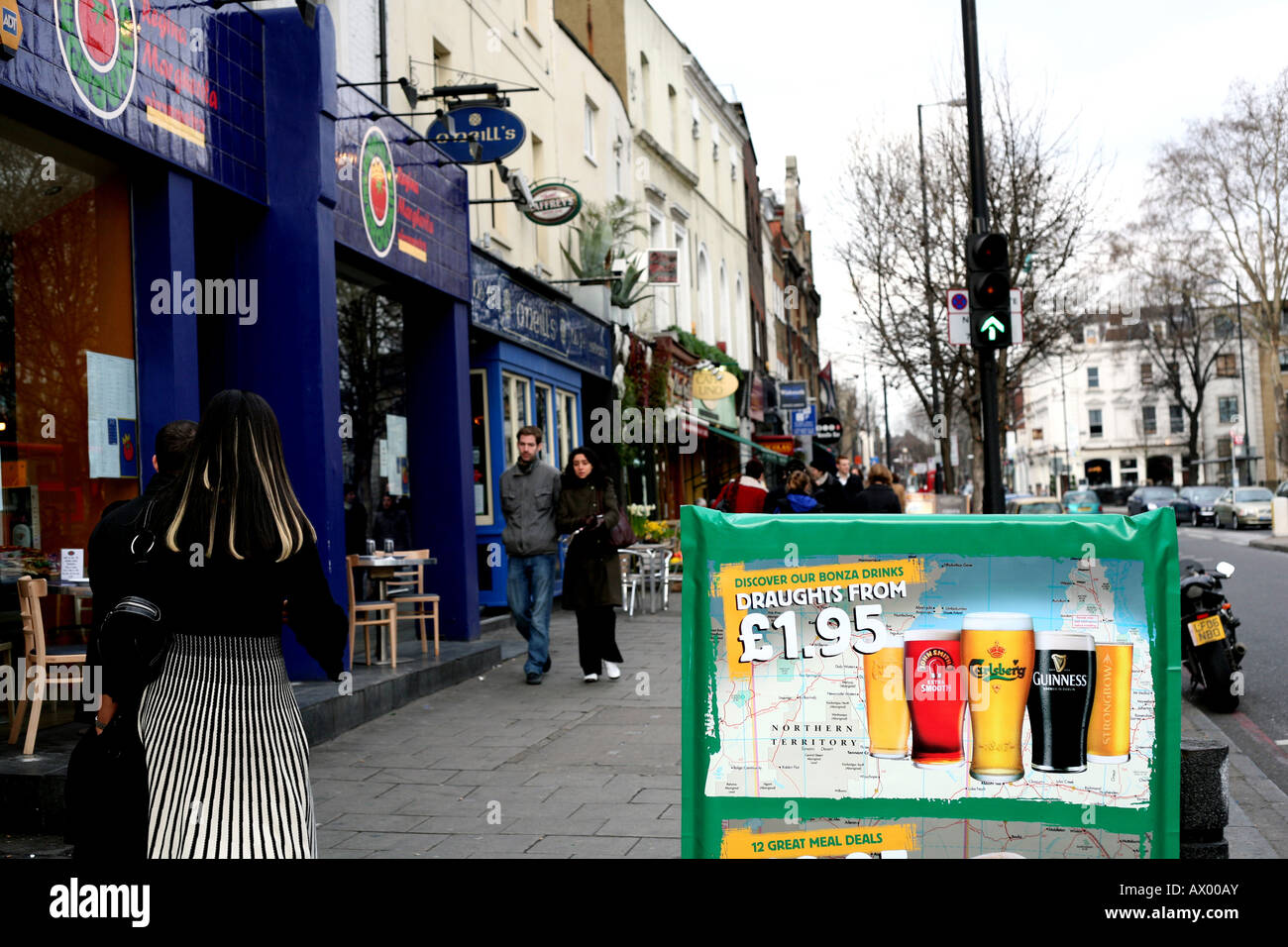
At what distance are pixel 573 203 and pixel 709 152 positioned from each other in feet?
58.4

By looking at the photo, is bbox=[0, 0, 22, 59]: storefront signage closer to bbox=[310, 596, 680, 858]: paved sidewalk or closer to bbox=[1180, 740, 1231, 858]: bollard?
bbox=[310, 596, 680, 858]: paved sidewalk

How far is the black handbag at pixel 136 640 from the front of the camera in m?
3.06

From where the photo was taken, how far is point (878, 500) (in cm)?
1231

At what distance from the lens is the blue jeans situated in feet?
32.4

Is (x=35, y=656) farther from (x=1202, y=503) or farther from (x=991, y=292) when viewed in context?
(x=1202, y=503)

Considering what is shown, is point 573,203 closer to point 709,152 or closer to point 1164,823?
point 1164,823

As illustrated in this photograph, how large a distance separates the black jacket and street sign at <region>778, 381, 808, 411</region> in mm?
28118

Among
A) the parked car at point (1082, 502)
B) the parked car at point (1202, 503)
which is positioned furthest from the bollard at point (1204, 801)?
the parked car at point (1202, 503)

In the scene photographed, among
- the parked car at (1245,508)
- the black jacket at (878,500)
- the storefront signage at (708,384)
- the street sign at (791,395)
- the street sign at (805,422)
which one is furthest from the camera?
the street sign at (791,395)

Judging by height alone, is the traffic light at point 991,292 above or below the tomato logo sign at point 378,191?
below

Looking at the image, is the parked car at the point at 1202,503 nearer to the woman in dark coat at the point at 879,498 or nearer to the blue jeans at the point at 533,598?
the woman in dark coat at the point at 879,498

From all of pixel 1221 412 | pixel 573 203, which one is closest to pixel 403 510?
A: pixel 573 203


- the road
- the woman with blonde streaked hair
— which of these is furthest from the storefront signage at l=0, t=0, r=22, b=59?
the road

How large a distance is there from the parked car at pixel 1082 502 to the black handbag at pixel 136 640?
112 ft
